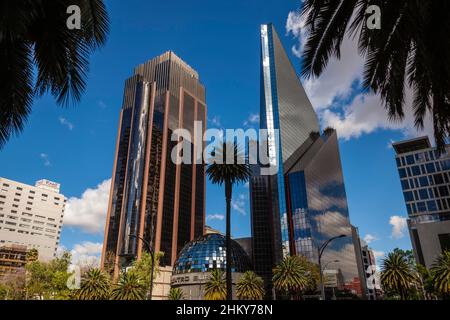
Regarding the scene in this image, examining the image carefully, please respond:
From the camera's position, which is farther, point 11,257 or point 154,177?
point 11,257

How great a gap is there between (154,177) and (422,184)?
10869 cm

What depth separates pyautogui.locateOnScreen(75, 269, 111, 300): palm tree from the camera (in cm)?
5206

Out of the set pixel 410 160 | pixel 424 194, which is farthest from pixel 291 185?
pixel 410 160

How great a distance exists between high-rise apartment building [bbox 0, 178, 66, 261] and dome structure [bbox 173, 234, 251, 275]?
111065 millimetres

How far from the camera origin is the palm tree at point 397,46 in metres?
6.91

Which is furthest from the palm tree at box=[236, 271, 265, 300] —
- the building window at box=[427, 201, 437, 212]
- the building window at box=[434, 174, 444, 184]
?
the building window at box=[434, 174, 444, 184]

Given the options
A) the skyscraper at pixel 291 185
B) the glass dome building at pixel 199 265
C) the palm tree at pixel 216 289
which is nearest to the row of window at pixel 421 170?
the skyscraper at pixel 291 185

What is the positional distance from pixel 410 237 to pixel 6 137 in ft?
423

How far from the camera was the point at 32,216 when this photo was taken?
589 feet

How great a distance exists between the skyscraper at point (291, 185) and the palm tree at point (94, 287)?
2803 inches

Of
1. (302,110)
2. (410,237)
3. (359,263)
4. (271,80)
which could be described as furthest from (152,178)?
(359,263)

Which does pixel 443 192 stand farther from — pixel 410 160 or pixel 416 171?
pixel 410 160
